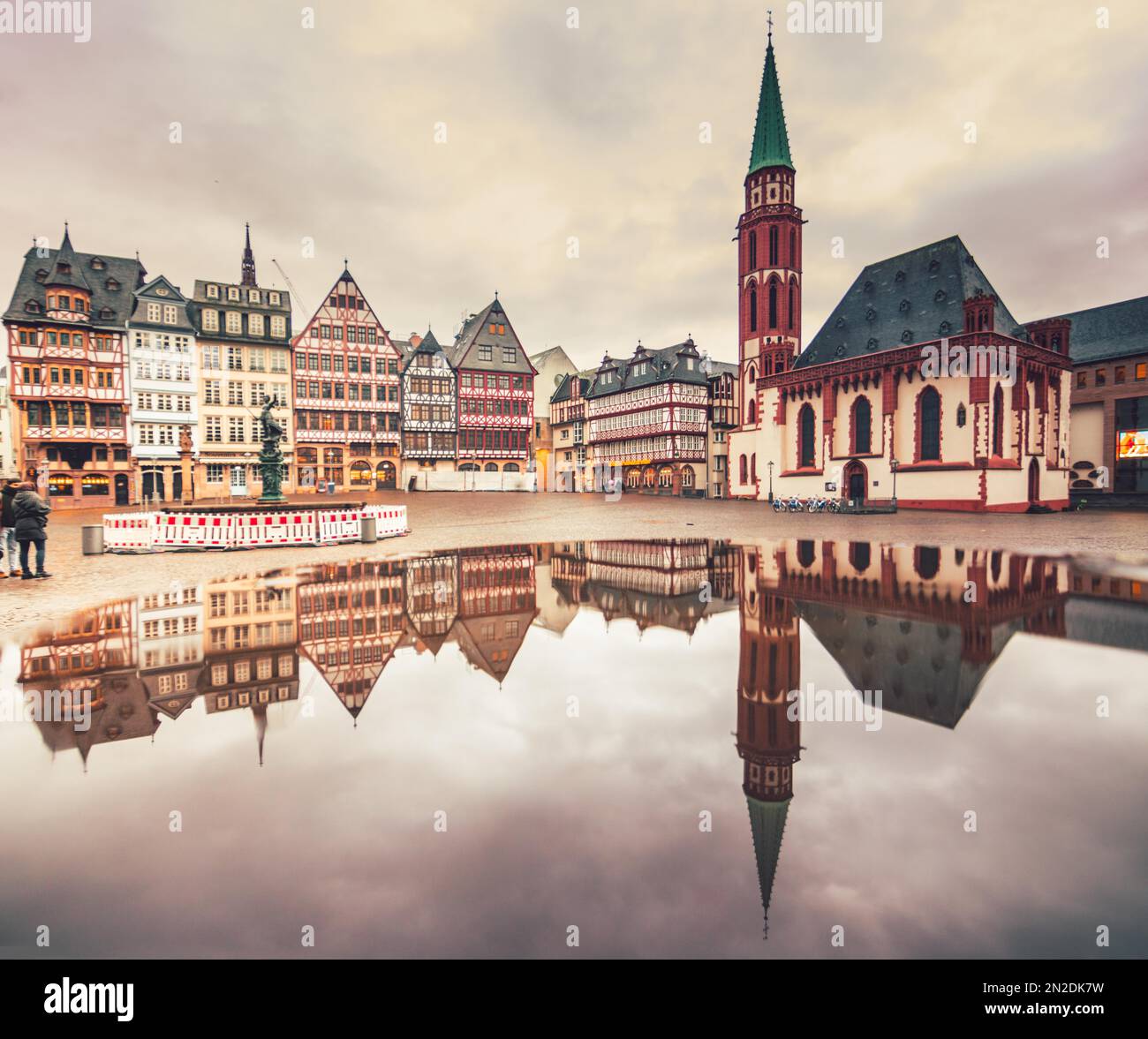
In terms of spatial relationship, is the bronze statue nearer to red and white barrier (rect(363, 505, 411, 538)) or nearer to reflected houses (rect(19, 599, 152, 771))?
red and white barrier (rect(363, 505, 411, 538))

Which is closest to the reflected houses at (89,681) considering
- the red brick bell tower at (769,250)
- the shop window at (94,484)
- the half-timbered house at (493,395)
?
the shop window at (94,484)

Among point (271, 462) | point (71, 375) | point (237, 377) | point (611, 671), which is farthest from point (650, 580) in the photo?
point (71, 375)

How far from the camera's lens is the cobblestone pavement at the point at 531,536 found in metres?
10.8

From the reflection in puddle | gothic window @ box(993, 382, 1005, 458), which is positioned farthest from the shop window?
gothic window @ box(993, 382, 1005, 458)

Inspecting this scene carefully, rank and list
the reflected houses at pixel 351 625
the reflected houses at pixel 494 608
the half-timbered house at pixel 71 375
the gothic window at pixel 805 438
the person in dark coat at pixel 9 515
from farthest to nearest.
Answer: the gothic window at pixel 805 438 → the half-timbered house at pixel 71 375 → the person in dark coat at pixel 9 515 → the reflected houses at pixel 494 608 → the reflected houses at pixel 351 625

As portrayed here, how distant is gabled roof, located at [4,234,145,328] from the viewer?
40594mm

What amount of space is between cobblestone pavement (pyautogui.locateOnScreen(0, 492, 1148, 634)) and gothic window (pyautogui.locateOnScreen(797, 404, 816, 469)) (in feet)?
38.1

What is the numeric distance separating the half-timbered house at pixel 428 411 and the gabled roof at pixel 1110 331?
4766 cm

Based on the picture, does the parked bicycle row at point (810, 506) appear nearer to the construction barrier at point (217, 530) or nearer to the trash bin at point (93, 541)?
the construction barrier at point (217, 530)
